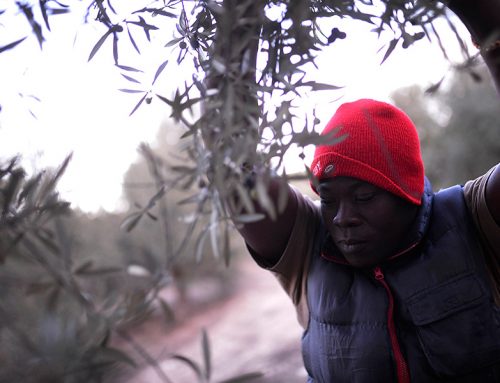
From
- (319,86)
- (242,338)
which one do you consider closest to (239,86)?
(319,86)

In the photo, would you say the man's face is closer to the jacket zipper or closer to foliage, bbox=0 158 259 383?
the jacket zipper

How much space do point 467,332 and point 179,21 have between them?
1.18 m

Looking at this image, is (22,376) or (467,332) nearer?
(22,376)

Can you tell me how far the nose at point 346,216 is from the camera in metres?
1.70

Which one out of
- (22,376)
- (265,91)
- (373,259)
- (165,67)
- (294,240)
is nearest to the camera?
(22,376)

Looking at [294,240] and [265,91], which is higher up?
[265,91]

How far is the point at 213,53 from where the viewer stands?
1093 millimetres

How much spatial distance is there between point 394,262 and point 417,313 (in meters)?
0.18

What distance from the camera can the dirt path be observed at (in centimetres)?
708

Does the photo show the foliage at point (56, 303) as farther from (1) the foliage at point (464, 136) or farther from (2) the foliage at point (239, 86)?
(1) the foliage at point (464, 136)

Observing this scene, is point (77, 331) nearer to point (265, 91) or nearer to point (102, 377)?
point (102, 377)

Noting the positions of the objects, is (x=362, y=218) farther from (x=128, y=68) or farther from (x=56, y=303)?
(x=56, y=303)

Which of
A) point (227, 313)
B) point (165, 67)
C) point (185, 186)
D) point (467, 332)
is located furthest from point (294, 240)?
point (227, 313)

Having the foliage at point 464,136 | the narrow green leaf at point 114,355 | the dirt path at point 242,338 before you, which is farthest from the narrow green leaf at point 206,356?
the foliage at point 464,136
